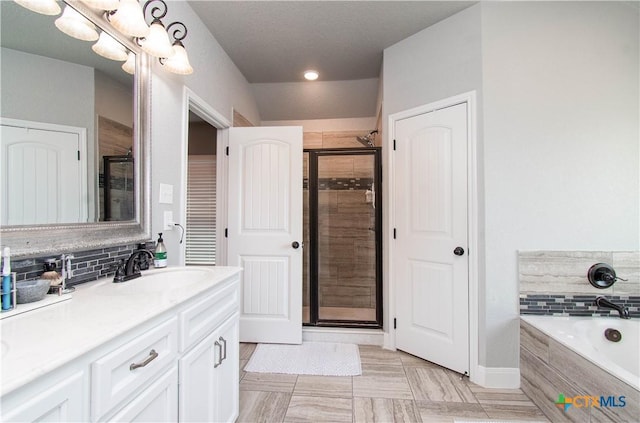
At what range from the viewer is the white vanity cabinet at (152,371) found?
58 cm

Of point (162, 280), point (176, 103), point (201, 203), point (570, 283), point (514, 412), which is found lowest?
point (514, 412)

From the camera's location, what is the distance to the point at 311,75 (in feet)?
10.1

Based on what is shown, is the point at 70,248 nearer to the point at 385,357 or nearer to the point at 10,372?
the point at 10,372

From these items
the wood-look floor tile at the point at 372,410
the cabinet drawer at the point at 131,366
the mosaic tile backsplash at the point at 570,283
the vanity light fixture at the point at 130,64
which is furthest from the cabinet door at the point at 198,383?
the mosaic tile backsplash at the point at 570,283

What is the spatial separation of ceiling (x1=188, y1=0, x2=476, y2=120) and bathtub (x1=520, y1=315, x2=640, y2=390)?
2.28 metres

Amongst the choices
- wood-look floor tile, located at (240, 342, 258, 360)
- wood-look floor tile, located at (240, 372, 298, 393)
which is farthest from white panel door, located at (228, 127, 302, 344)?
wood-look floor tile, located at (240, 372, 298, 393)

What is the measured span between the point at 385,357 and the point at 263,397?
3.46 feet

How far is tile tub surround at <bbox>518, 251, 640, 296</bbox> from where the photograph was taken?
189 cm

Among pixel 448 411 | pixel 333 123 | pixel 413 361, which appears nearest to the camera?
pixel 448 411

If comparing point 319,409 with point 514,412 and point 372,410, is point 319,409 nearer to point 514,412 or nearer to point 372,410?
point 372,410

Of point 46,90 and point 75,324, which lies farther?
point 46,90

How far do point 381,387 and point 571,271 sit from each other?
1.54 meters

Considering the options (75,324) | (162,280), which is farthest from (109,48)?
(75,324)

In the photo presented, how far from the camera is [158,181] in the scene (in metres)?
1.67
